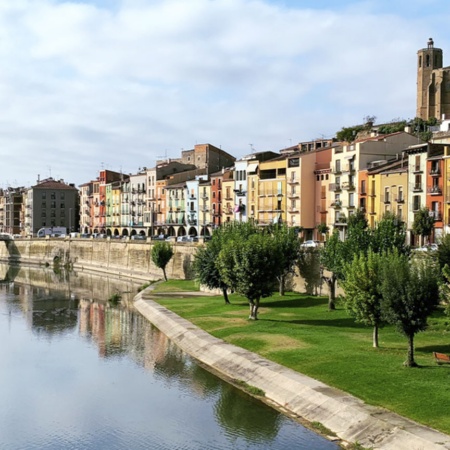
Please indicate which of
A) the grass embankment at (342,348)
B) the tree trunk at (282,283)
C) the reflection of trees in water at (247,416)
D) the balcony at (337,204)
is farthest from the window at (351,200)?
the reflection of trees in water at (247,416)

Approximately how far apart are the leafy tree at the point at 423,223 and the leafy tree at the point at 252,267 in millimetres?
21129

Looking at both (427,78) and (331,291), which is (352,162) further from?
(427,78)

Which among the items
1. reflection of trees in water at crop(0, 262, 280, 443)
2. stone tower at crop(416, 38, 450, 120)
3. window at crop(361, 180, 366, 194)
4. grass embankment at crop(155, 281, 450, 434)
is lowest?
reflection of trees in water at crop(0, 262, 280, 443)

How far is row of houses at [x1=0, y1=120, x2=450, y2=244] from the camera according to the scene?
249 ft

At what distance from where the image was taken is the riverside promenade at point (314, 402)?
2589cm

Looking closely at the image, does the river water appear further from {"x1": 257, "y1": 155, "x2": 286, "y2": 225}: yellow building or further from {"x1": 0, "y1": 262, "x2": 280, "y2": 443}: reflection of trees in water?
{"x1": 257, "y1": 155, "x2": 286, "y2": 225}: yellow building

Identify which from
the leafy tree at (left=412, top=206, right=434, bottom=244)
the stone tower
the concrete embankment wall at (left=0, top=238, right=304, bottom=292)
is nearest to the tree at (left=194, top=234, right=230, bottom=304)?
the concrete embankment wall at (left=0, top=238, right=304, bottom=292)

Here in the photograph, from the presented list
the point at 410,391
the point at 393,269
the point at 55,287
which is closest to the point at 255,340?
the point at 393,269

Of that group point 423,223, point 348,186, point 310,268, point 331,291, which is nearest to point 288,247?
point 310,268

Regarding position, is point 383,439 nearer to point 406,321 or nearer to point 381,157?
point 406,321

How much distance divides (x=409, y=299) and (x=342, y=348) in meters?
6.77

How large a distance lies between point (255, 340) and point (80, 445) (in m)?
17.3

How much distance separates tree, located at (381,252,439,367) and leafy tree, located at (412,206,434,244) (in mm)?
34759

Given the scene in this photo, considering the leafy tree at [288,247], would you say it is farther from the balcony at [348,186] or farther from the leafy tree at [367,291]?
the balcony at [348,186]
